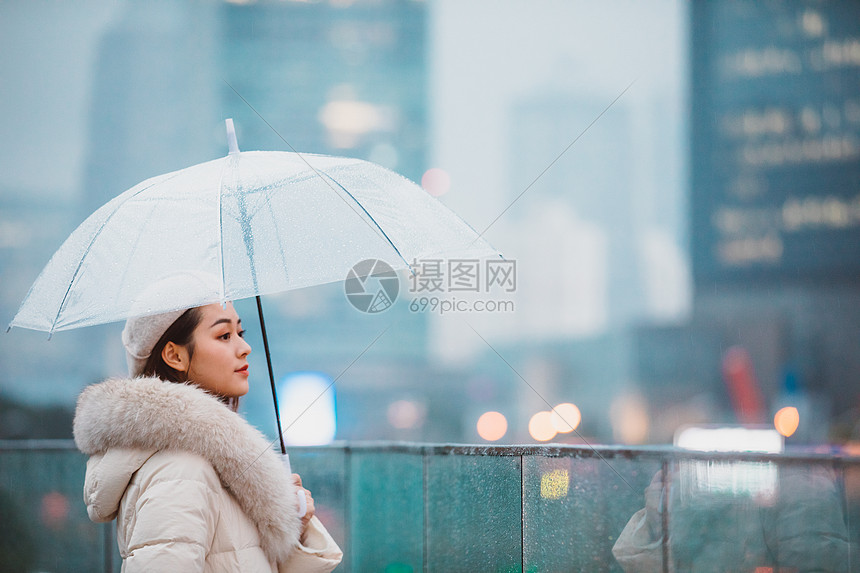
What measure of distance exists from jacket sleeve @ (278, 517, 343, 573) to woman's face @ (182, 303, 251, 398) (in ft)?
1.78

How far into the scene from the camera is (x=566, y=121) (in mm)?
129250

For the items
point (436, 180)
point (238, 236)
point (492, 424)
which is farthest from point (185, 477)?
point (436, 180)

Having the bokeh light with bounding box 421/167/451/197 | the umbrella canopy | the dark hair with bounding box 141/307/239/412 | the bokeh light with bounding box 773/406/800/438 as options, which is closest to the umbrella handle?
the dark hair with bounding box 141/307/239/412

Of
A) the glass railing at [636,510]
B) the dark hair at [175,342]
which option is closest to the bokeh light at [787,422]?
the glass railing at [636,510]

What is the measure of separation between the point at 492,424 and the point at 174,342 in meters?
95.0

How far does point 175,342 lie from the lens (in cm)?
297

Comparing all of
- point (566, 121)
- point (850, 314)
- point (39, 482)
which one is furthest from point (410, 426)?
point (39, 482)

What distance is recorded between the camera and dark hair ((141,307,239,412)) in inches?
116

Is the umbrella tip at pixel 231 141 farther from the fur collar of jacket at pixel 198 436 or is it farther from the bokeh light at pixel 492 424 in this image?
the bokeh light at pixel 492 424

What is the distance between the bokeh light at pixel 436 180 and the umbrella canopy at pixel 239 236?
99.6 metres

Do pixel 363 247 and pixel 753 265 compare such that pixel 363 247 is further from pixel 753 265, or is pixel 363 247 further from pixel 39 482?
pixel 753 265

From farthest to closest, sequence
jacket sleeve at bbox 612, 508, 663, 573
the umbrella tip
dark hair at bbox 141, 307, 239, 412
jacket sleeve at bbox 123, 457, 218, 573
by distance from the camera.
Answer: jacket sleeve at bbox 612, 508, 663, 573, the umbrella tip, dark hair at bbox 141, 307, 239, 412, jacket sleeve at bbox 123, 457, 218, 573

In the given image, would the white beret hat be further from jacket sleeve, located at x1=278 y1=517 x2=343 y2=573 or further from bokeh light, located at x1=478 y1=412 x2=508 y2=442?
bokeh light, located at x1=478 y1=412 x2=508 y2=442

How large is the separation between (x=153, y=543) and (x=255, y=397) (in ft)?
258
